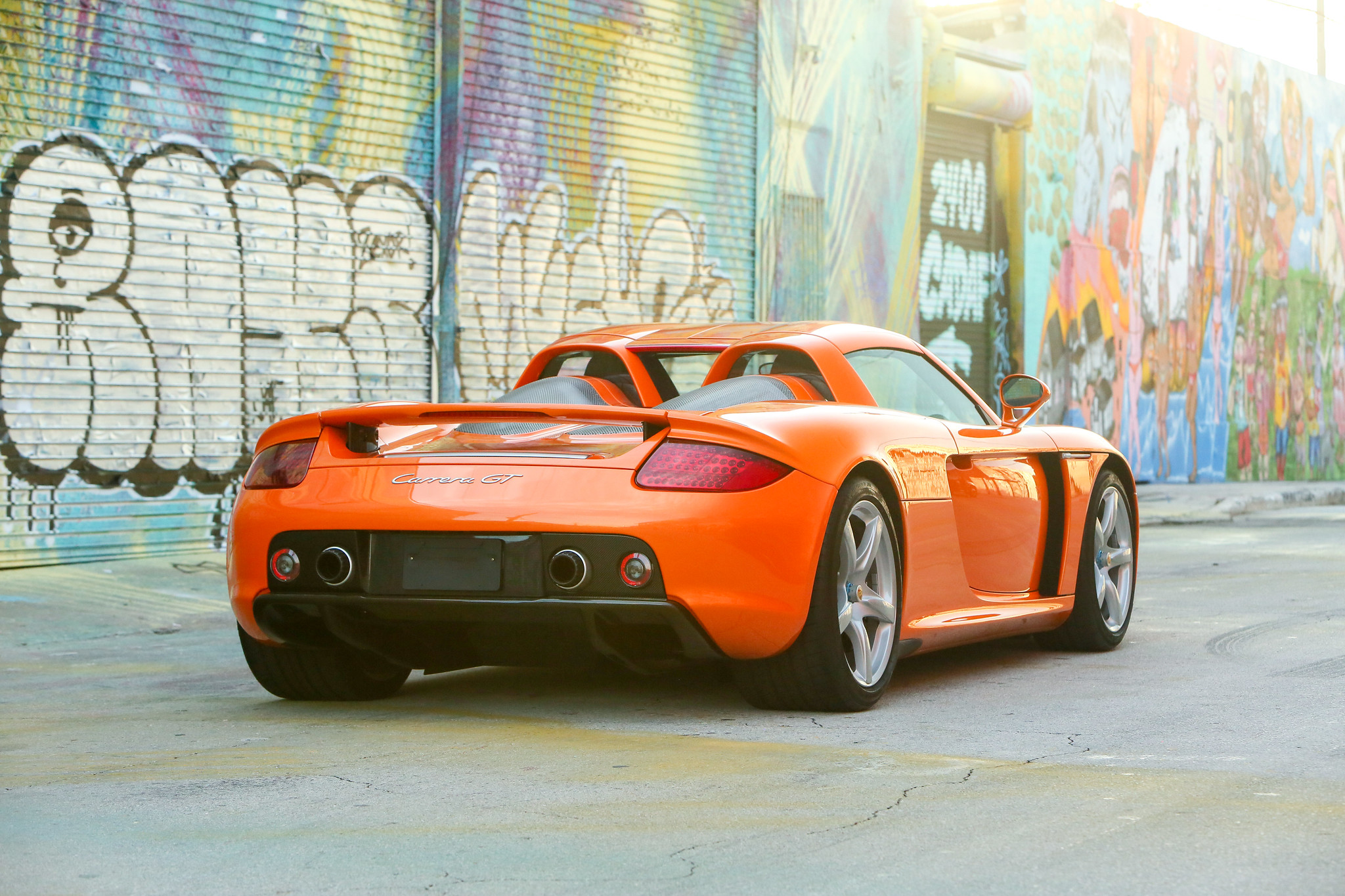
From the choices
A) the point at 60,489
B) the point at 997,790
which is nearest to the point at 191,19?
the point at 60,489

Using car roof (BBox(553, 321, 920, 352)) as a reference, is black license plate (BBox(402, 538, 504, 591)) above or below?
below

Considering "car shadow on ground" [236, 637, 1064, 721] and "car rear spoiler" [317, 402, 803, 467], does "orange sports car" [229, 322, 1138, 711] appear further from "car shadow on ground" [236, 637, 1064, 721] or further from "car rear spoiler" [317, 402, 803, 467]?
"car shadow on ground" [236, 637, 1064, 721]

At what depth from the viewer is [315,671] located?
16.9ft

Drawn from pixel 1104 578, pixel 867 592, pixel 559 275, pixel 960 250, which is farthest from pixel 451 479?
pixel 960 250

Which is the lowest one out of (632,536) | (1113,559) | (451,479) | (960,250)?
(1113,559)

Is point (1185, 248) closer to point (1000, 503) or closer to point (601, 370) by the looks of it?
point (1000, 503)

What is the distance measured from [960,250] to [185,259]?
990cm

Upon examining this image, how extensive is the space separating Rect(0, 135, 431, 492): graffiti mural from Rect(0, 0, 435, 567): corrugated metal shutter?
13 mm

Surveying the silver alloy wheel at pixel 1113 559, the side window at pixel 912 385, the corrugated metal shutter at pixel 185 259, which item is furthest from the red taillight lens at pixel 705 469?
the corrugated metal shutter at pixel 185 259

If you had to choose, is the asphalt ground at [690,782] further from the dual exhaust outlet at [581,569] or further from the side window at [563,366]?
the side window at [563,366]

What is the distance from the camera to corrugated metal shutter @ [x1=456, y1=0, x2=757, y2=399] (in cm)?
1245

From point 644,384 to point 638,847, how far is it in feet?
9.42

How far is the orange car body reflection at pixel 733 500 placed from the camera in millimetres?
4469

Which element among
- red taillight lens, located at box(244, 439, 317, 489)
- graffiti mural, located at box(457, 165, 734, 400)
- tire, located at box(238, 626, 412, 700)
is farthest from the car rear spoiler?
graffiti mural, located at box(457, 165, 734, 400)
